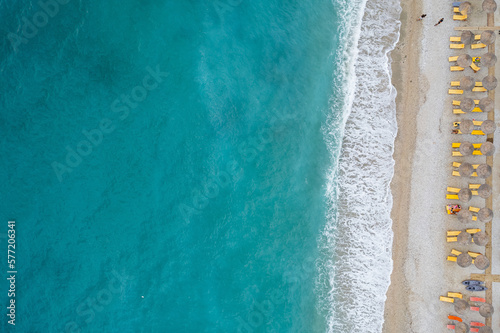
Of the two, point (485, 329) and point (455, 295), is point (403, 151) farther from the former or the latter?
point (485, 329)

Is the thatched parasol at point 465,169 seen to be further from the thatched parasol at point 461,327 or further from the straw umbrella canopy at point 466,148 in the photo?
the thatched parasol at point 461,327

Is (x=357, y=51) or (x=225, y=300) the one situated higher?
(x=357, y=51)

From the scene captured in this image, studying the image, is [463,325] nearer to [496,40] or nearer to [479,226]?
[479,226]

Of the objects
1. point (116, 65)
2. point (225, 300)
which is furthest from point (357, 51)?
point (225, 300)

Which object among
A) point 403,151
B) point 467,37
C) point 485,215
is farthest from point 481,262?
point 467,37

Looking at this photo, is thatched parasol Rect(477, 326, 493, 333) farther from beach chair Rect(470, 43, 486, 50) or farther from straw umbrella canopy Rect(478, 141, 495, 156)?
beach chair Rect(470, 43, 486, 50)
